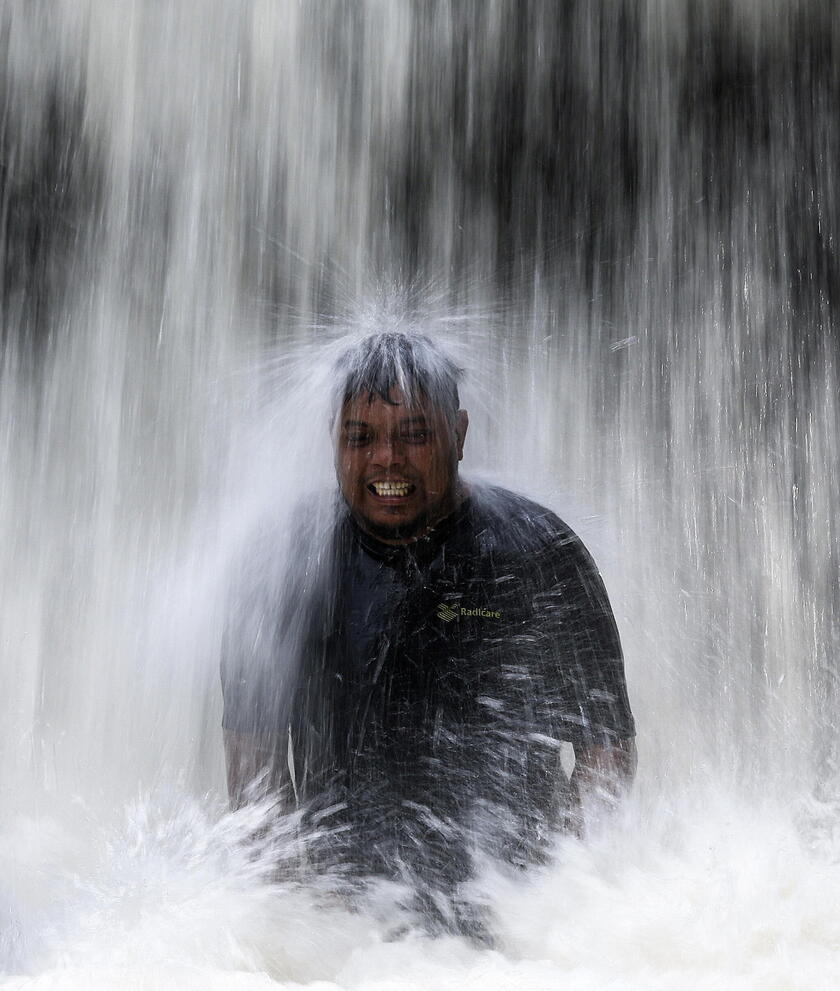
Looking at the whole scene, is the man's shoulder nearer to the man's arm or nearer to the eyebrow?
the eyebrow

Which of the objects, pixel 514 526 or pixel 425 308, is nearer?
pixel 514 526

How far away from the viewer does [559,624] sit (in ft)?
8.24

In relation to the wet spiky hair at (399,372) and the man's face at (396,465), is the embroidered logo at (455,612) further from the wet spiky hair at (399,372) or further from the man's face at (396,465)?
the wet spiky hair at (399,372)

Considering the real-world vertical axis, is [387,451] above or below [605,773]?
above

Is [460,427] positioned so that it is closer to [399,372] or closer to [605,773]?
[399,372]

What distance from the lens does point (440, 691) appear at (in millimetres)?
2531

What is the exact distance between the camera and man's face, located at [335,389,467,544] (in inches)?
100

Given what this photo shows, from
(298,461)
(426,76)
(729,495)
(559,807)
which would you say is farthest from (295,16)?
(559,807)

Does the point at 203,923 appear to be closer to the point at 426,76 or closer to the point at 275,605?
the point at 275,605

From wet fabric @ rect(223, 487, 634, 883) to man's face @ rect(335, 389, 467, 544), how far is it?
1.9 inches

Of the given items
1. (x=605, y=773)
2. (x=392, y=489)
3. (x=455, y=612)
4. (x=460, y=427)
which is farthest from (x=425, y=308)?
(x=605, y=773)

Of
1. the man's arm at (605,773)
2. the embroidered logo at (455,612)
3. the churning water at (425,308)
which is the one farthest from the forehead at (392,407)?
the churning water at (425,308)

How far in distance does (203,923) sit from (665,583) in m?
2.82

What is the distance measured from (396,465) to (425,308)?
2.27 m
